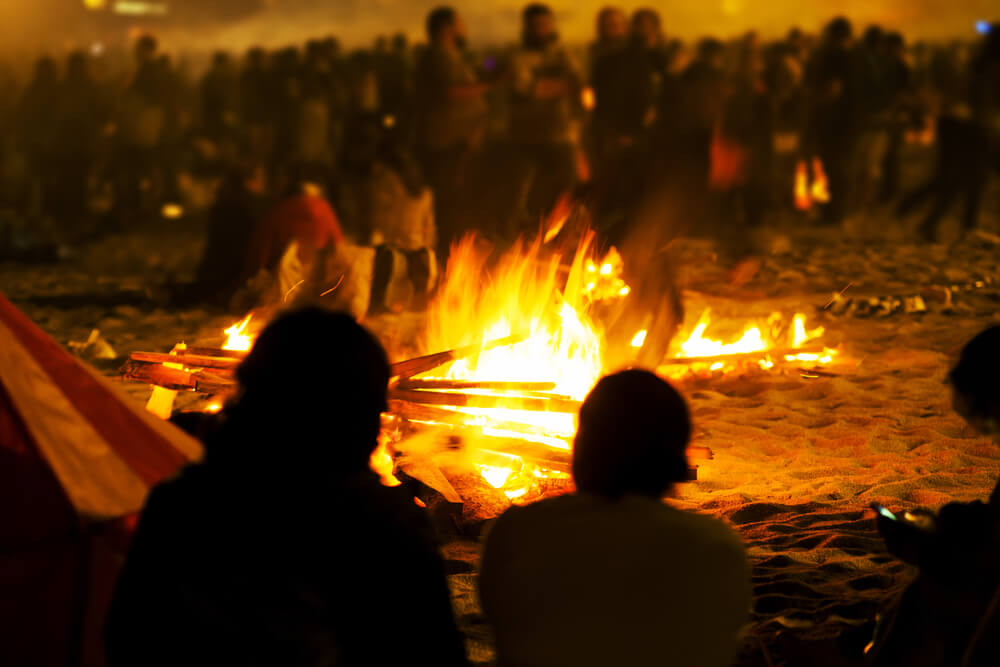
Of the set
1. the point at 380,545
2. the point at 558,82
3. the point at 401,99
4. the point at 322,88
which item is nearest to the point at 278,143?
the point at 322,88

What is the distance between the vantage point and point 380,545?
65.9 inches

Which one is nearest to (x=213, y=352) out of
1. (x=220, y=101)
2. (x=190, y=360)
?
(x=190, y=360)

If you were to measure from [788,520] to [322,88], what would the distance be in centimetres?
1009

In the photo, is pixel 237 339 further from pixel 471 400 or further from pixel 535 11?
pixel 535 11

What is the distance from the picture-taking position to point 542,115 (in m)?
9.78

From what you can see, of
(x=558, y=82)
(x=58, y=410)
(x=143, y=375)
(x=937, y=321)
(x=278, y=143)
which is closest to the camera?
(x=58, y=410)

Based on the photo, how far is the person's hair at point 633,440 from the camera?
1.92 metres

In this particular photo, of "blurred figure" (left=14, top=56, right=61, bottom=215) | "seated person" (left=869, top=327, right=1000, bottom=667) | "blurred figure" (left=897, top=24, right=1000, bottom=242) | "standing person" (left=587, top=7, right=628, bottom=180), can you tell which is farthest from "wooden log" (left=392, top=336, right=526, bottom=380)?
"blurred figure" (left=14, top=56, right=61, bottom=215)

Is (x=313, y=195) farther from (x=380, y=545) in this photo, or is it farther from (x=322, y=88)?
(x=380, y=545)

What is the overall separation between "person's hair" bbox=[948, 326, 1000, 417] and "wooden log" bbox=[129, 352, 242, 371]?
319cm

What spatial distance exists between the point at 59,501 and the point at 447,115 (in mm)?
8205

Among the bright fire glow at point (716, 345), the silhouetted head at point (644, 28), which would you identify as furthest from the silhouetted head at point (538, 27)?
the bright fire glow at point (716, 345)

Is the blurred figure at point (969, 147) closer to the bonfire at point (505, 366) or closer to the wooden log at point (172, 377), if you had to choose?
the bonfire at point (505, 366)

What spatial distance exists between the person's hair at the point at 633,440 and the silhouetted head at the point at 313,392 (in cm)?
44
